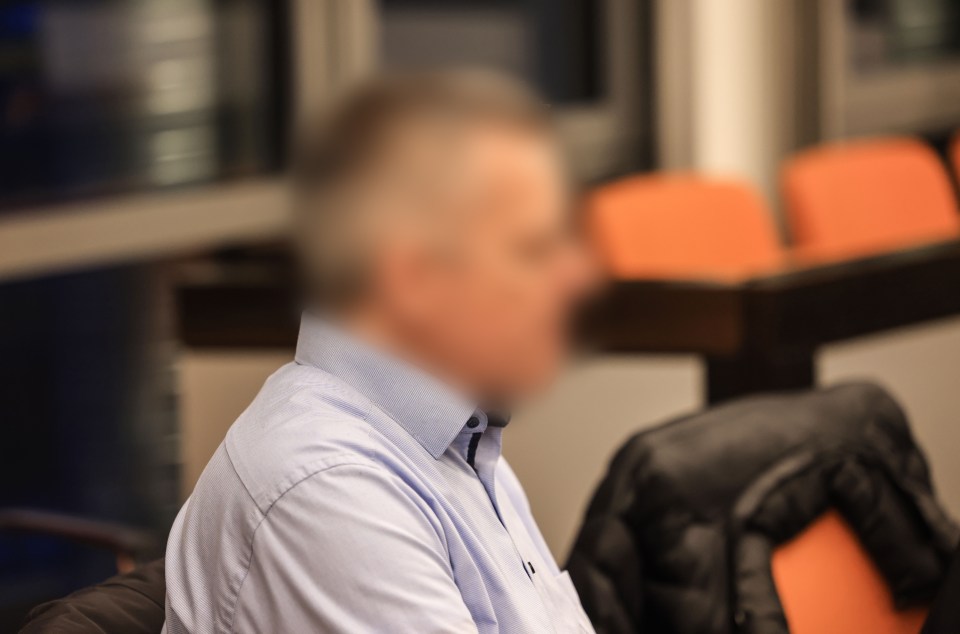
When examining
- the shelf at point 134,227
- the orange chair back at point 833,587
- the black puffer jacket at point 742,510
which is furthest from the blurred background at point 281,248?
the orange chair back at point 833,587

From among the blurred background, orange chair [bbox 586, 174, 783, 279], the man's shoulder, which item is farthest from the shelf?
the man's shoulder

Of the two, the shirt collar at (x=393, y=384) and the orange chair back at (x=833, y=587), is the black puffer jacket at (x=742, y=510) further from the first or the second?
the shirt collar at (x=393, y=384)

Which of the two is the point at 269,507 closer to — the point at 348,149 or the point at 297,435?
the point at 297,435

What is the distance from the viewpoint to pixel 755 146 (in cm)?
494

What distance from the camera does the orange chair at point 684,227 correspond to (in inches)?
122

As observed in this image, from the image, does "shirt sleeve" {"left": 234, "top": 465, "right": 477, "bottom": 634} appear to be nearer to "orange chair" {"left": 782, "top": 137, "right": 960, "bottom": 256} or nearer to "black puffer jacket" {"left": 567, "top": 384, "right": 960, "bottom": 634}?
"black puffer jacket" {"left": 567, "top": 384, "right": 960, "bottom": 634}

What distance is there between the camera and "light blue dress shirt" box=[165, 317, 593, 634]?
0.83m

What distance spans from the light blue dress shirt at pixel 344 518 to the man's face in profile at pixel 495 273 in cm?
5

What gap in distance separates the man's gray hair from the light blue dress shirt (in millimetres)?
66

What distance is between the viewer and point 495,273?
0.82 metres

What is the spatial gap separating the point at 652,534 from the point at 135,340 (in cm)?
196

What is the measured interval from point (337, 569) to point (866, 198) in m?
3.11

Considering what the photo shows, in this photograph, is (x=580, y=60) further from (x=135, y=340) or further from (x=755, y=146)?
(x=135, y=340)

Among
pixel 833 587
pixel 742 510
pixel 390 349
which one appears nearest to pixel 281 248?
pixel 390 349
